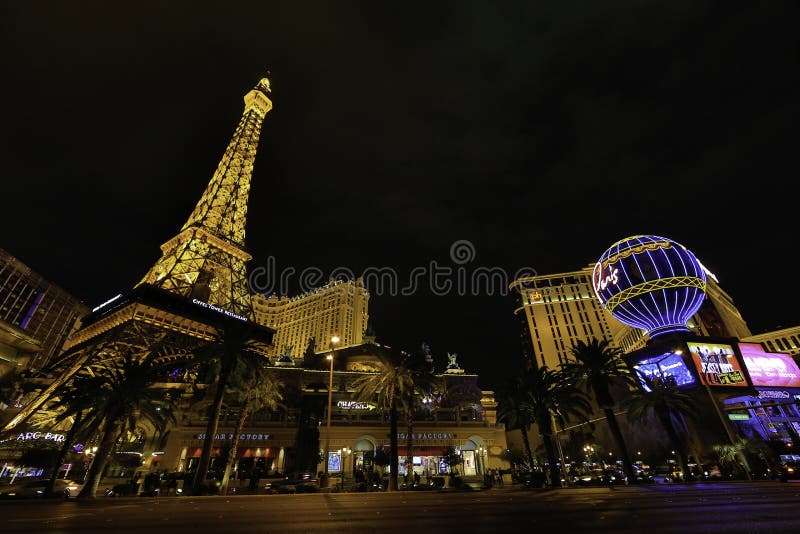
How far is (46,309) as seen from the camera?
9694 centimetres

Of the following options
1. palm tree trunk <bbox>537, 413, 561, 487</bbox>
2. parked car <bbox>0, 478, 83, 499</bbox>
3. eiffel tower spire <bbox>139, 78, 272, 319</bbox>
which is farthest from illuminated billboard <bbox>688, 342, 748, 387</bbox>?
eiffel tower spire <bbox>139, 78, 272, 319</bbox>

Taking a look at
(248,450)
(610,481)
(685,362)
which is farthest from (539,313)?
(248,450)

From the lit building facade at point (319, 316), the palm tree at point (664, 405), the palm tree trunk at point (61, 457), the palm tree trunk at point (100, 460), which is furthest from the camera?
the lit building facade at point (319, 316)

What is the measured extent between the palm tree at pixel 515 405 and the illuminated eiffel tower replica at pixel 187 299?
93.0 ft

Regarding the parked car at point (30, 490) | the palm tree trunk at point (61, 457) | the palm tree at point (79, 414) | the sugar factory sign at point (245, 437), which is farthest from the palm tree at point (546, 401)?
the palm tree trunk at point (61, 457)

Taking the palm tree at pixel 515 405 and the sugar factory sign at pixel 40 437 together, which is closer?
the palm tree at pixel 515 405

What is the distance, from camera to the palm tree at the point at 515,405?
4012cm

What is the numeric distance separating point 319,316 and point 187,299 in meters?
82.7

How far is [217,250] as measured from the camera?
7169 cm

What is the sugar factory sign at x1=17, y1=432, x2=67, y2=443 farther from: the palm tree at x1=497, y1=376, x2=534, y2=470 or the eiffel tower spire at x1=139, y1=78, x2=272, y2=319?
the palm tree at x1=497, y1=376, x2=534, y2=470

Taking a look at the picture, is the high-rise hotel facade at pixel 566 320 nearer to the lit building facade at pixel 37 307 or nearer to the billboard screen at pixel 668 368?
the billboard screen at pixel 668 368

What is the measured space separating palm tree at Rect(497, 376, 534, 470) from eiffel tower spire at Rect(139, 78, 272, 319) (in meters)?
49.0

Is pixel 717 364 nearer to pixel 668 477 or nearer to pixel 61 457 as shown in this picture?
pixel 668 477

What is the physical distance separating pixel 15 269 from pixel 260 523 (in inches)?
4528
